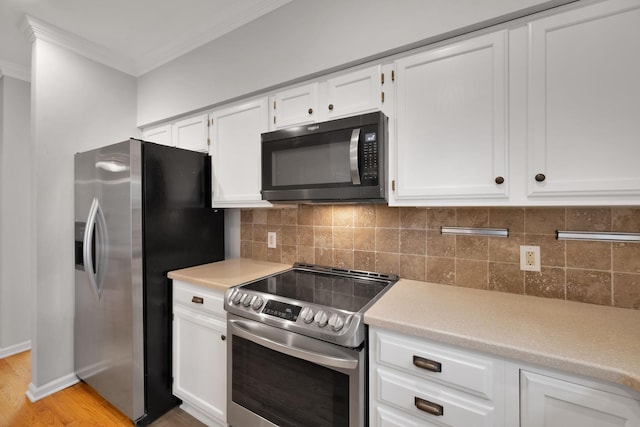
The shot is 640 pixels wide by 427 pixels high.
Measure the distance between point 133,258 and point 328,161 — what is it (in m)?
1.31

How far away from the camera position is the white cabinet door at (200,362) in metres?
1.59

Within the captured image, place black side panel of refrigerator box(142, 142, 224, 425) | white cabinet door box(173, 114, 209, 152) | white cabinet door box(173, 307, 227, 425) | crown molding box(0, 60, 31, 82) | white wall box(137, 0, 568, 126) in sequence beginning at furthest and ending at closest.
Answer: crown molding box(0, 60, 31, 82) < white cabinet door box(173, 114, 209, 152) < black side panel of refrigerator box(142, 142, 224, 425) < white cabinet door box(173, 307, 227, 425) < white wall box(137, 0, 568, 126)

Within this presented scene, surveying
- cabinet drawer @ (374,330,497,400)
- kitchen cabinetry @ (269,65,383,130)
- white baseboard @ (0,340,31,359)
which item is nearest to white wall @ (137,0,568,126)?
kitchen cabinetry @ (269,65,383,130)

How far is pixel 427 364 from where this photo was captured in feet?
3.28

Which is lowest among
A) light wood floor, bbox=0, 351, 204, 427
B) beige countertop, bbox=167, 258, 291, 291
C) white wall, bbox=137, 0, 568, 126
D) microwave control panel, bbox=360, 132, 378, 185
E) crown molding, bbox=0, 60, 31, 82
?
light wood floor, bbox=0, 351, 204, 427

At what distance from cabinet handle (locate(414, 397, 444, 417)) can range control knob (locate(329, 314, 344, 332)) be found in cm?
37

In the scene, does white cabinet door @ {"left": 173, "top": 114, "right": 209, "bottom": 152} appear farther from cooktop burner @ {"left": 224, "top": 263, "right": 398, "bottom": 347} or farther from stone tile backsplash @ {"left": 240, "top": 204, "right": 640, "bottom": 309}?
cooktop burner @ {"left": 224, "top": 263, "right": 398, "bottom": 347}

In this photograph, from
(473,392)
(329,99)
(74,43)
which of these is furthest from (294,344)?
(74,43)

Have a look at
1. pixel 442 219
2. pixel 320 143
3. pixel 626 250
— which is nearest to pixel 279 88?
pixel 320 143

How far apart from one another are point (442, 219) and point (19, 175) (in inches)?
147

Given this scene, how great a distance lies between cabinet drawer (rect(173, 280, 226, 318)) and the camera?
1.59 m

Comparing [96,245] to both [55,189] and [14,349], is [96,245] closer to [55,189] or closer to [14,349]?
[55,189]

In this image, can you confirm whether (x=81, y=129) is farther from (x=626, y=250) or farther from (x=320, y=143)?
(x=626, y=250)

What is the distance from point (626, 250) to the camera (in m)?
1.17
